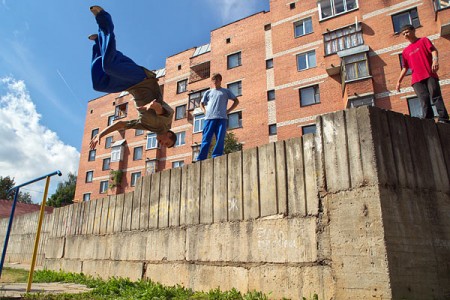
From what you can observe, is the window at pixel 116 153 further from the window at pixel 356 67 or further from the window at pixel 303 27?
the window at pixel 356 67

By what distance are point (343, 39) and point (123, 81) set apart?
20.8m

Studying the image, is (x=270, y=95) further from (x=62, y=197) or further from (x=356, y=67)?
(x=62, y=197)

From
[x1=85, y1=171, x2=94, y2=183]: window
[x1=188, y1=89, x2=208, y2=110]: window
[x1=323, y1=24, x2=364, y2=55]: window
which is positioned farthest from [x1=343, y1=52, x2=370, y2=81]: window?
[x1=85, y1=171, x2=94, y2=183]: window

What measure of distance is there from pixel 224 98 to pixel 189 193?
2074 millimetres

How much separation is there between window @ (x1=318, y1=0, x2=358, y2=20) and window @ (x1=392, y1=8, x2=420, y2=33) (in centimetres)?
291

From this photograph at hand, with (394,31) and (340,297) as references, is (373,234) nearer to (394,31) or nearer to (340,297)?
(340,297)

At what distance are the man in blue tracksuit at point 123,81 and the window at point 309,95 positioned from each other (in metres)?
18.8

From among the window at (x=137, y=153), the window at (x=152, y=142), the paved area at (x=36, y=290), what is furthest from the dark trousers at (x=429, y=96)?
the window at (x=137, y=153)

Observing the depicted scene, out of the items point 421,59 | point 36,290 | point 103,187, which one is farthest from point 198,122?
point 421,59

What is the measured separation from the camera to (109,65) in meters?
5.57

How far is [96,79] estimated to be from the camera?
6.04 meters

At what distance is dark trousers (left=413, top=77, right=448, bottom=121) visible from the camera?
492 cm

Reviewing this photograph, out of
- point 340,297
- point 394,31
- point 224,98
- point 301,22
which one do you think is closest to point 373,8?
point 394,31

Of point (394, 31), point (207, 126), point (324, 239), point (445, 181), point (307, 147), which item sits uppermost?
point (394, 31)
